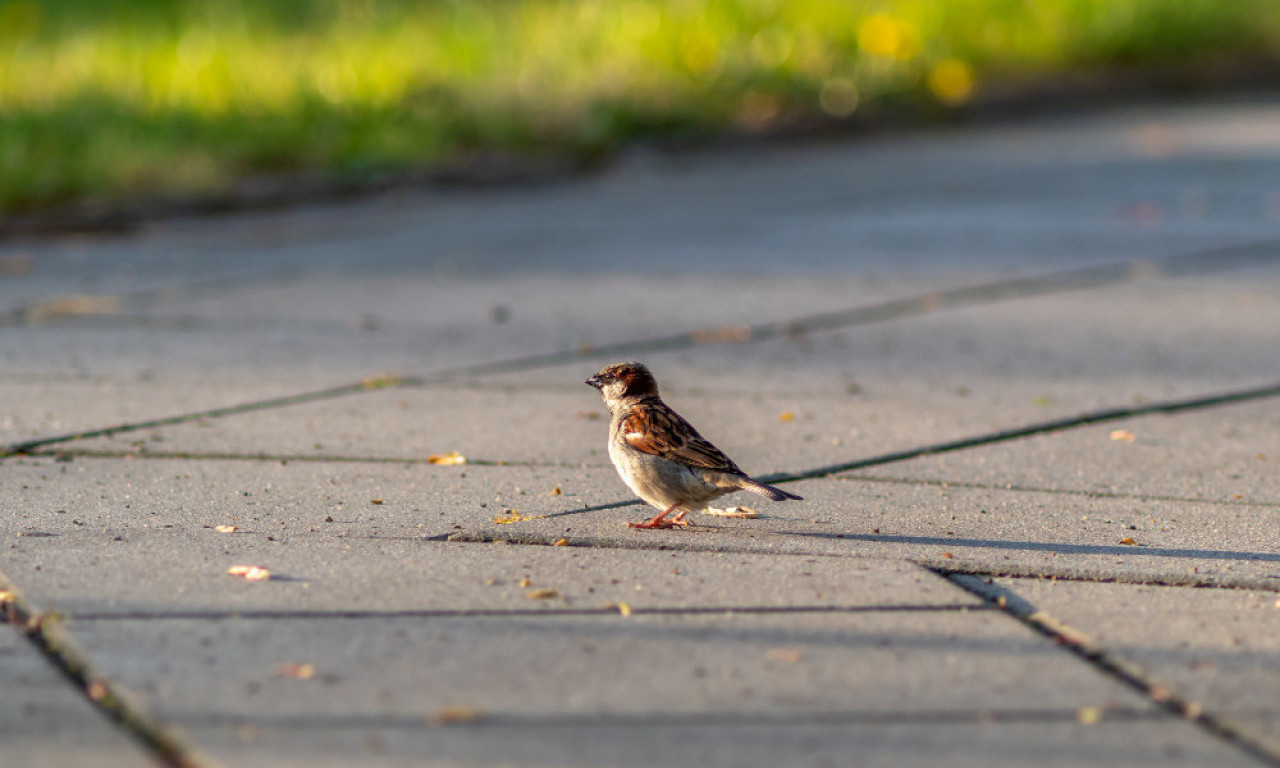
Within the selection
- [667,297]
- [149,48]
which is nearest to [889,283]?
[667,297]

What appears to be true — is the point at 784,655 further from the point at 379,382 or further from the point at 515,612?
the point at 379,382

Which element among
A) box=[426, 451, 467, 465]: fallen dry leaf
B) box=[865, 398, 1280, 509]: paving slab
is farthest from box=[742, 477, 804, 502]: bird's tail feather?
box=[426, 451, 467, 465]: fallen dry leaf

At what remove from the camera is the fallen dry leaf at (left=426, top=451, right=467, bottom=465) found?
19.3 ft

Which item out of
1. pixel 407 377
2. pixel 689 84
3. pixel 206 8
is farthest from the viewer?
pixel 206 8

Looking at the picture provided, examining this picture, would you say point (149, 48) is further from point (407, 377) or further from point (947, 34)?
point (407, 377)

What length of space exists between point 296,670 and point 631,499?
195cm

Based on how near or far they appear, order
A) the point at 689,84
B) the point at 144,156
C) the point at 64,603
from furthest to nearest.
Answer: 1. the point at 689,84
2. the point at 144,156
3. the point at 64,603

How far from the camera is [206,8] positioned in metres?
20.5

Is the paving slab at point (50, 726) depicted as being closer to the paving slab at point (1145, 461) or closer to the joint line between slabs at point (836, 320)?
the joint line between slabs at point (836, 320)

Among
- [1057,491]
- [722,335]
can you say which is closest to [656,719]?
[1057,491]

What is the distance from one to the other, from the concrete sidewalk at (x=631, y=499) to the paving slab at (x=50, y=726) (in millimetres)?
11

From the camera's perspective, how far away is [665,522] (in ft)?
17.3

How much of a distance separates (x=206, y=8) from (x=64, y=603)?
17.5 metres

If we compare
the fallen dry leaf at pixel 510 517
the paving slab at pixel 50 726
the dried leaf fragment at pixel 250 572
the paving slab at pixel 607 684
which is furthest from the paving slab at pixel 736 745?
the fallen dry leaf at pixel 510 517
